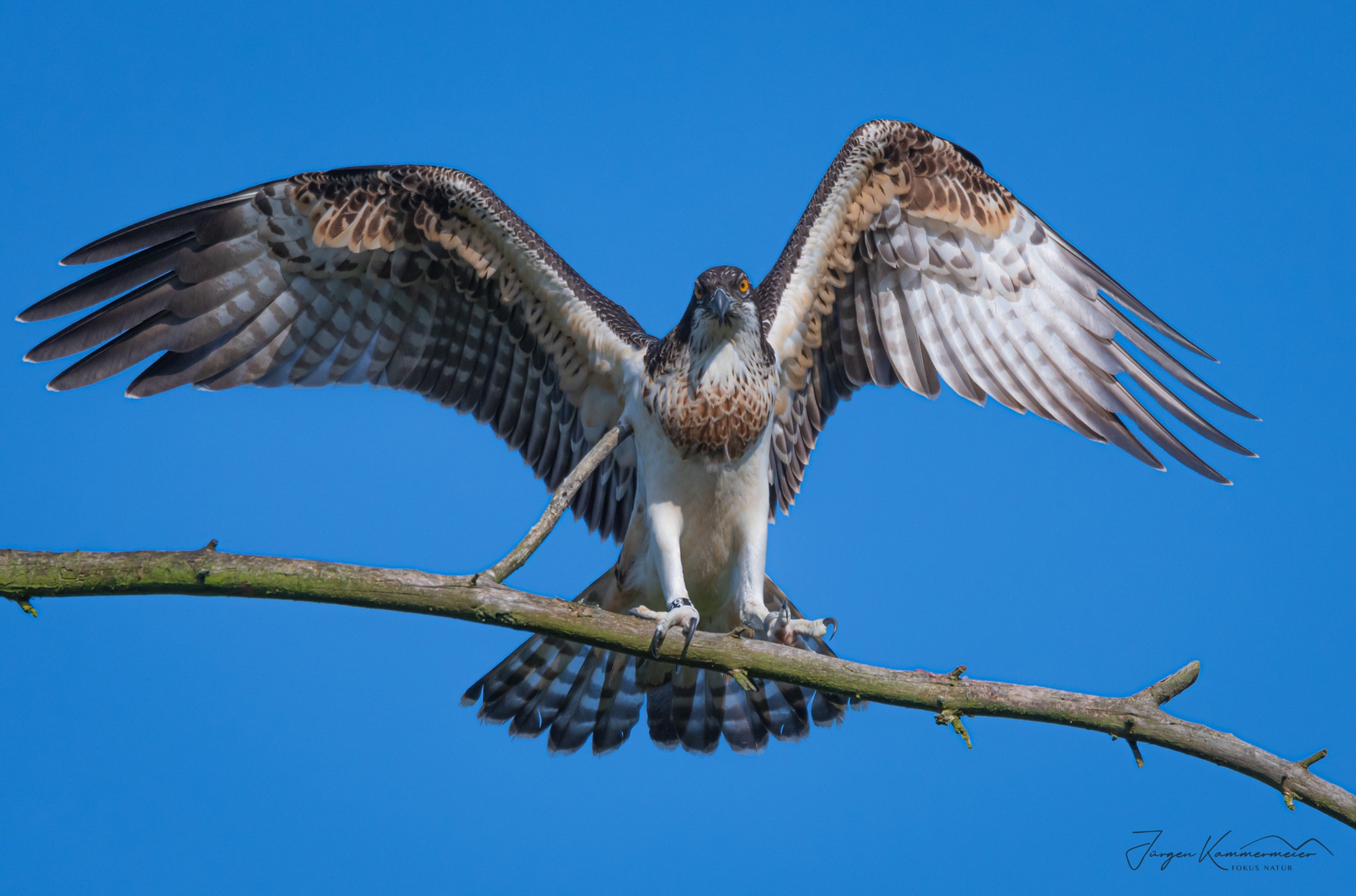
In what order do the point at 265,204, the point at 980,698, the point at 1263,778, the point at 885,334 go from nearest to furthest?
the point at 1263,778 → the point at 980,698 → the point at 265,204 → the point at 885,334

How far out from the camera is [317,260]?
7.27 m

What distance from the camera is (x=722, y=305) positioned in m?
6.03

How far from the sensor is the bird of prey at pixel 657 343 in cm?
643

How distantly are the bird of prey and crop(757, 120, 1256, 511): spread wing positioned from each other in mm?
16

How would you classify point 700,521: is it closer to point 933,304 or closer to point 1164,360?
point 933,304

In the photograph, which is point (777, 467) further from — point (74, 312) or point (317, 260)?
point (74, 312)

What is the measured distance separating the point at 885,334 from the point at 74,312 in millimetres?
5039

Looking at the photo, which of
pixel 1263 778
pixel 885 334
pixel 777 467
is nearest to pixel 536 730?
pixel 777 467

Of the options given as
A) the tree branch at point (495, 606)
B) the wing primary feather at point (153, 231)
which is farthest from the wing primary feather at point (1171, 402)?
the wing primary feather at point (153, 231)

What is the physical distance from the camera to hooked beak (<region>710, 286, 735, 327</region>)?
6.03 meters

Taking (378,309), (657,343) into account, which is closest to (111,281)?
(378,309)

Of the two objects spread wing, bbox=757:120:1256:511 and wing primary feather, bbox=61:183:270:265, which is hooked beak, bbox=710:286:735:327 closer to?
spread wing, bbox=757:120:1256:511

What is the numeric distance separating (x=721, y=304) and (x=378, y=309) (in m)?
2.76

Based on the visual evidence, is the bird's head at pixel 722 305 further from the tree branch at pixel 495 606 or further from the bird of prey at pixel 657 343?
the tree branch at pixel 495 606
